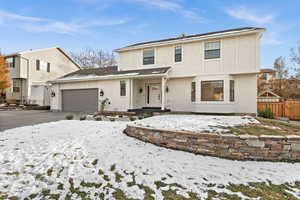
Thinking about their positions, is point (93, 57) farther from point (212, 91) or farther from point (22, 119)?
point (212, 91)

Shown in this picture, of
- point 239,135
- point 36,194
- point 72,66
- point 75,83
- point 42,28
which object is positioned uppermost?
point 42,28

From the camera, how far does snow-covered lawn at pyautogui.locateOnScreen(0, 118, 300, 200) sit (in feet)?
8.20

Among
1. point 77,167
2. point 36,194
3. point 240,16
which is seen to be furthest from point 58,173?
point 240,16

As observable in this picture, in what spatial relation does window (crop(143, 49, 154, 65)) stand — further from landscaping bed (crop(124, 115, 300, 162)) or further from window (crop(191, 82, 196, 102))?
landscaping bed (crop(124, 115, 300, 162))

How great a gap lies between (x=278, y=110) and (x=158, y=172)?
1303 centimetres

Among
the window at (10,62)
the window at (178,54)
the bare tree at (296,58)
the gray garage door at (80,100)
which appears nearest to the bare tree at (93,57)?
the window at (10,62)

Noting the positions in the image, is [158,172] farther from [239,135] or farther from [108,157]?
[239,135]

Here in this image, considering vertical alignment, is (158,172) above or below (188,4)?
below

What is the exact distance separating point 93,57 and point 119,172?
1141 inches

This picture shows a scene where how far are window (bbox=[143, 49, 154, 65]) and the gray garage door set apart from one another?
4565 millimetres

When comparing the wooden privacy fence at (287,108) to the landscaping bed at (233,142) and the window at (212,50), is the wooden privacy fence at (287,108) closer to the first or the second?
the window at (212,50)

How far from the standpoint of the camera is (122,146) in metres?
4.16

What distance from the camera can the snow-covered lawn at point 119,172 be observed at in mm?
2500

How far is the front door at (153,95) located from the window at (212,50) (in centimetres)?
394
